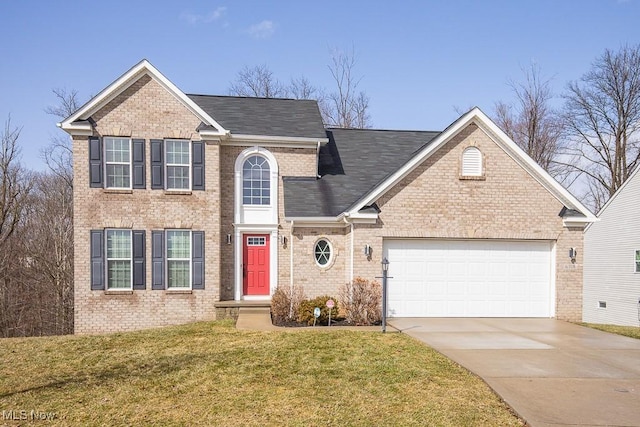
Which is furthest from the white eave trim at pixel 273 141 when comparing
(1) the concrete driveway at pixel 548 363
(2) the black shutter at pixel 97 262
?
(1) the concrete driveway at pixel 548 363

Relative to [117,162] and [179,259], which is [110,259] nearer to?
[179,259]

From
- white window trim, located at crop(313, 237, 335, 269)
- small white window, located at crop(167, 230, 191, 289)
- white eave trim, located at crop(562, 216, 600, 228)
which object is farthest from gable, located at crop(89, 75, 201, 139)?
white eave trim, located at crop(562, 216, 600, 228)

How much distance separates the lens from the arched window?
16.7 meters

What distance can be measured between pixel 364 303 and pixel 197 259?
18.8ft

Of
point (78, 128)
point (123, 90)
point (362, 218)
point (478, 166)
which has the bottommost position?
point (362, 218)

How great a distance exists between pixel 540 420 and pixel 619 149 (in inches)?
Result: 1315

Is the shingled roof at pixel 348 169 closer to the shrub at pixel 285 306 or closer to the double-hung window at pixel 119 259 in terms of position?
the shrub at pixel 285 306

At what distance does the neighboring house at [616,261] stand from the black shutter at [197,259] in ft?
67.6

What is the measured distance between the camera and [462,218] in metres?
14.4

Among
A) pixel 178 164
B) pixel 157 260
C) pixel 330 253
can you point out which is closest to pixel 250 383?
pixel 330 253

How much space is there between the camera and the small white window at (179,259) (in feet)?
51.4

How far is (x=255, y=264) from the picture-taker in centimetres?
1656

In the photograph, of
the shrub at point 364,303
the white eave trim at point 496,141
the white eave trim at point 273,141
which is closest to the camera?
the shrub at point 364,303

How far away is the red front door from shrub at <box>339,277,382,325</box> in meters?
3.94
